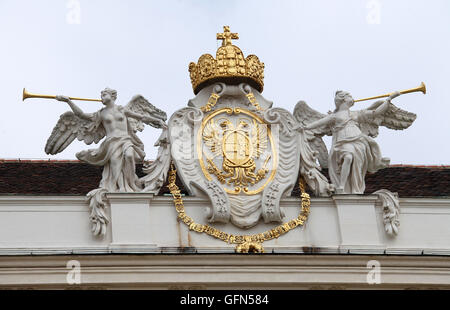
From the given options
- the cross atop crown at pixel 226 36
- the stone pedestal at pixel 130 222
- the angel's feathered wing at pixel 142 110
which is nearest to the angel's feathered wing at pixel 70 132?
the angel's feathered wing at pixel 142 110

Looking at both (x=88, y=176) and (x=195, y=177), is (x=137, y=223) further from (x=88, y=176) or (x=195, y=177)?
(x=88, y=176)

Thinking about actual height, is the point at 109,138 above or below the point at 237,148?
above

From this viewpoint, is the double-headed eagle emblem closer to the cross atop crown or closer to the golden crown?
the golden crown

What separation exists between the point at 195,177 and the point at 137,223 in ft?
3.30

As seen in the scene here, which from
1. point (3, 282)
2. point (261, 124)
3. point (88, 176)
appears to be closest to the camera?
point (3, 282)

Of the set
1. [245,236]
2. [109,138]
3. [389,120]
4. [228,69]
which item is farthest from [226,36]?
[245,236]

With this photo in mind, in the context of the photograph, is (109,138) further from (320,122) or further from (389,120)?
(389,120)

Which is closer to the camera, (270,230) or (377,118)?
(270,230)

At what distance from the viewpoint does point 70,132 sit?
16453 millimetres

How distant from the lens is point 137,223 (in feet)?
50.4

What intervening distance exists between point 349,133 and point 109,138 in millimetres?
3179

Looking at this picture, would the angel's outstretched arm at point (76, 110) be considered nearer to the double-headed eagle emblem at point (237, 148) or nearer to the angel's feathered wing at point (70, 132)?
the angel's feathered wing at point (70, 132)

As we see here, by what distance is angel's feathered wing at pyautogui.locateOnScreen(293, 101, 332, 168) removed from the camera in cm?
1642
